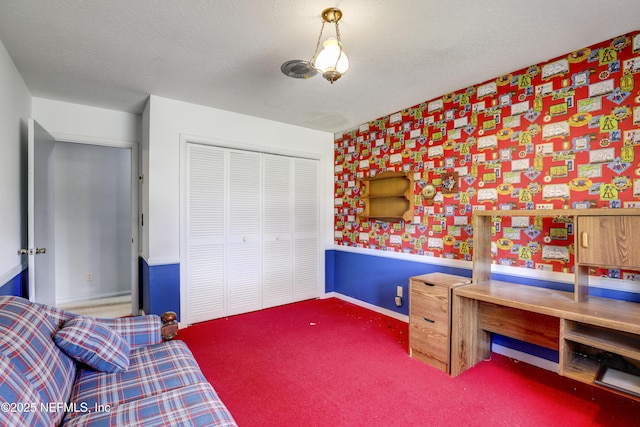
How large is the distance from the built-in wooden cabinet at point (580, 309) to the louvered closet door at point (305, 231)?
7.33ft

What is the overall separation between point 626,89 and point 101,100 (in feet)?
14.2

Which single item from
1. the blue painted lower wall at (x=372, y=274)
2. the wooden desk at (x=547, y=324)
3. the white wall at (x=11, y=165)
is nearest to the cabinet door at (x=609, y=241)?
the wooden desk at (x=547, y=324)

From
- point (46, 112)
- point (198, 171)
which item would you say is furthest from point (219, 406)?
point (46, 112)

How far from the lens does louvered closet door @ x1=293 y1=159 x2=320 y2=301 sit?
4.17 metres

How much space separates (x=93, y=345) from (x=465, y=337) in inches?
94.8

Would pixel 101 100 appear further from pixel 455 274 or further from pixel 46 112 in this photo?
pixel 455 274

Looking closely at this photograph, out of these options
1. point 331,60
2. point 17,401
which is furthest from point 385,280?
point 17,401

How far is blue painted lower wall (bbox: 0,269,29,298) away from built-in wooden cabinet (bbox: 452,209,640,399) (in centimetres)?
316

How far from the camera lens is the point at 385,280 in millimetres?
3684

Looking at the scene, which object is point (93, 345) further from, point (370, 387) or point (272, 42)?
point (272, 42)

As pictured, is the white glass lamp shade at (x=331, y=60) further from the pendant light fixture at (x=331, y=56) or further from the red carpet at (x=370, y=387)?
the red carpet at (x=370, y=387)

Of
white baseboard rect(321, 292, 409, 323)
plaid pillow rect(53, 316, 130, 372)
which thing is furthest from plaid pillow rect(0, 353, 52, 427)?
white baseboard rect(321, 292, 409, 323)

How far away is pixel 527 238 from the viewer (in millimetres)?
2494

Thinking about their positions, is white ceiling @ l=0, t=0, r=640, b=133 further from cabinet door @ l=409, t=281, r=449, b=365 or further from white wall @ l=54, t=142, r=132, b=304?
cabinet door @ l=409, t=281, r=449, b=365
